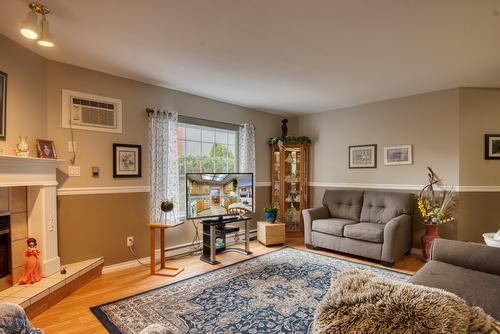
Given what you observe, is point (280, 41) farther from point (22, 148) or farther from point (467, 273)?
point (22, 148)

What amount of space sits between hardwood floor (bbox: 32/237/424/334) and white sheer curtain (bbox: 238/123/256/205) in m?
1.37

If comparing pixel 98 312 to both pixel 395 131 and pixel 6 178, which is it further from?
pixel 395 131

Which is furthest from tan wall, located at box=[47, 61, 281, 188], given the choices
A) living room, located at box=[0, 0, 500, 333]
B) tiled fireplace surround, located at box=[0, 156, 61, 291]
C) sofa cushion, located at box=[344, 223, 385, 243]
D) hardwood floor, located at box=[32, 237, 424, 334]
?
sofa cushion, located at box=[344, 223, 385, 243]

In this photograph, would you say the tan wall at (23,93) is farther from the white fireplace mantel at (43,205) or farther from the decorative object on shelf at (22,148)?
the white fireplace mantel at (43,205)

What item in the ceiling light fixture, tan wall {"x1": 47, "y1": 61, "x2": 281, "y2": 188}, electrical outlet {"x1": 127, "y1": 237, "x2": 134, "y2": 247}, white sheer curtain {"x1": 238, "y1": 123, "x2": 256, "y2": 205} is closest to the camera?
the ceiling light fixture

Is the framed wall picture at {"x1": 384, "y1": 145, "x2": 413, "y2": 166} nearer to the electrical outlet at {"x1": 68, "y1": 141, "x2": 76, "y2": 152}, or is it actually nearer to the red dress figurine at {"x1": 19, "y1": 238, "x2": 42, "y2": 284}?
the electrical outlet at {"x1": 68, "y1": 141, "x2": 76, "y2": 152}

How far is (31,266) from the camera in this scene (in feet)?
7.89

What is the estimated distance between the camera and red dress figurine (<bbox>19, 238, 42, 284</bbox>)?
2.39m

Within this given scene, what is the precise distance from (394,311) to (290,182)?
422cm

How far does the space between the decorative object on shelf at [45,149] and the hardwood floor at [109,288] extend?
4.65 feet

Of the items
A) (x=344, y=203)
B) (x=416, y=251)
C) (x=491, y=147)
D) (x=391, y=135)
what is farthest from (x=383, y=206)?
(x=491, y=147)

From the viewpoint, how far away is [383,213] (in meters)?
3.80

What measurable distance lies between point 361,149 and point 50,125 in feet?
14.5

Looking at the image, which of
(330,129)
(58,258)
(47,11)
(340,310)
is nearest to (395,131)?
(330,129)
